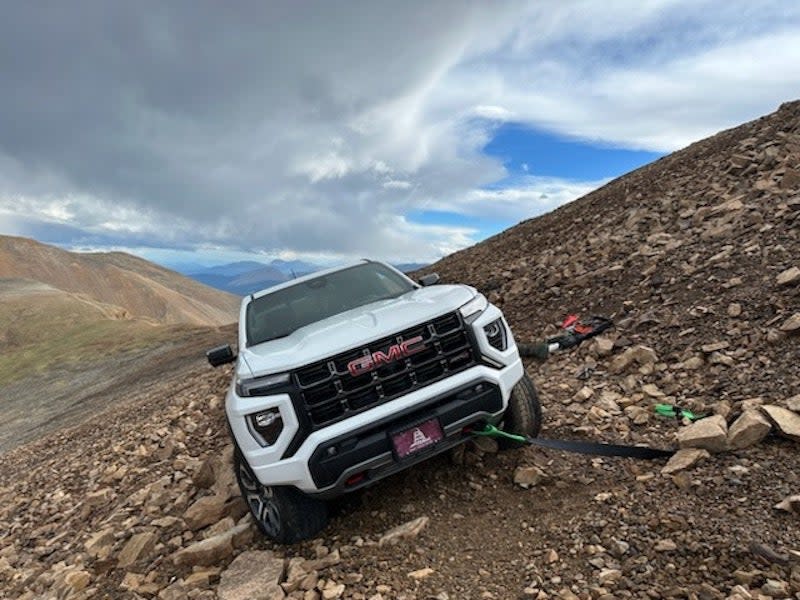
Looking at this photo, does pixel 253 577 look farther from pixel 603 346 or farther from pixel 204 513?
pixel 603 346

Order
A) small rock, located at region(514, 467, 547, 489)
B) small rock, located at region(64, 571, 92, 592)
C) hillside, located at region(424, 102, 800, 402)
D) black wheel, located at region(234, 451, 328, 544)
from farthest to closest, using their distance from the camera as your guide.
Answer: hillside, located at region(424, 102, 800, 402), small rock, located at region(64, 571, 92, 592), small rock, located at region(514, 467, 547, 489), black wheel, located at region(234, 451, 328, 544)

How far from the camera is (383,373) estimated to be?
13.5ft

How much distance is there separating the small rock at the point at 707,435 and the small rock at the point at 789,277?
107 inches

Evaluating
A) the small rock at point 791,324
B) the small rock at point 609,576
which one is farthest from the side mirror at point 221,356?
the small rock at point 791,324

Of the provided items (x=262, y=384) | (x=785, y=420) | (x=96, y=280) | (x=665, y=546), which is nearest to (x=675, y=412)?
(x=785, y=420)

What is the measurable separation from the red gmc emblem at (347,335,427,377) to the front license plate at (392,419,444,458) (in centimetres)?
51

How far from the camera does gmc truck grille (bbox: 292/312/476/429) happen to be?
3.96 meters

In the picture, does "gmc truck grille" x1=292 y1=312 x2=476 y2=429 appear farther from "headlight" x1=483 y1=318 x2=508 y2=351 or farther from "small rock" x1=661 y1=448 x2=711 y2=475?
"small rock" x1=661 y1=448 x2=711 y2=475

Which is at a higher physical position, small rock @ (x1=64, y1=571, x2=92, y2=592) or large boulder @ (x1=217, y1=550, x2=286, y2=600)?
small rock @ (x1=64, y1=571, x2=92, y2=592)

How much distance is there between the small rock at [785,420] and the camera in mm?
4121

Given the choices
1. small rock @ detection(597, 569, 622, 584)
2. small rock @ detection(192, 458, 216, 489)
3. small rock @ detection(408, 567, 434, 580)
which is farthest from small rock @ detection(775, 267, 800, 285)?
small rock @ detection(192, 458, 216, 489)

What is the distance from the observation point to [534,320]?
29.9 ft

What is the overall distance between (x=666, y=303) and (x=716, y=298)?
664mm

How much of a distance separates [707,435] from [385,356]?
2617 millimetres
